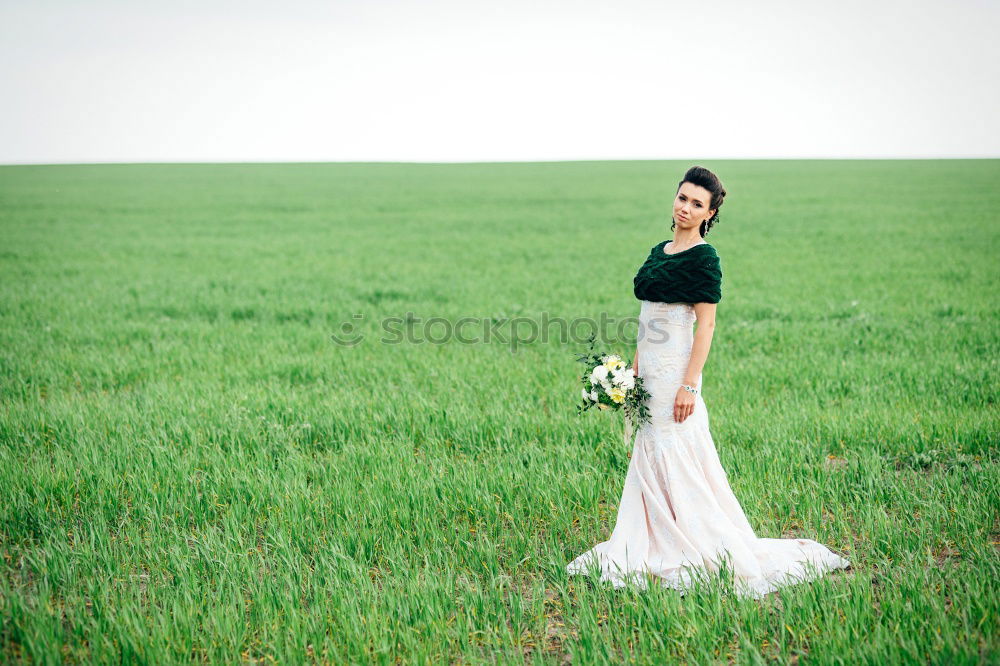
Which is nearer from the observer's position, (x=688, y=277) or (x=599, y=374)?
(x=688, y=277)

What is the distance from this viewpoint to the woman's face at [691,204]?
360 centimetres

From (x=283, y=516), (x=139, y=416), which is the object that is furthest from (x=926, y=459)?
(x=139, y=416)

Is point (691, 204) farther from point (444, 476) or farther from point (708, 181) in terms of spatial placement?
point (444, 476)

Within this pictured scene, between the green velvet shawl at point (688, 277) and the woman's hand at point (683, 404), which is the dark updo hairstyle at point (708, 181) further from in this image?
the woman's hand at point (683, 404)

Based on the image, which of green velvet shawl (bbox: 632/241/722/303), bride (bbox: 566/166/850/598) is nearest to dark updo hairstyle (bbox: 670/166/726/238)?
bride (bbox: 566/166/850/598)

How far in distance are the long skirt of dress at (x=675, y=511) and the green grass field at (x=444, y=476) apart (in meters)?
0.18

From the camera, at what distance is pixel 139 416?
634 cm

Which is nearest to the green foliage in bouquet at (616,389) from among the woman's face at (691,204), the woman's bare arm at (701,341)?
the woman's bare arm at (701,341)

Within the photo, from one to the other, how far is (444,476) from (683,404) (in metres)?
2.02

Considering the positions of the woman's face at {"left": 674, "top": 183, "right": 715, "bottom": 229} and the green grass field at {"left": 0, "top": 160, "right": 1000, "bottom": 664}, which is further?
the woman's face at {"left": 674, "top": 183, "right": 715, "bottom": 229}

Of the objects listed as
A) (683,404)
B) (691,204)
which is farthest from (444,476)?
(691,204)

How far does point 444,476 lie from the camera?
4965 millimetres

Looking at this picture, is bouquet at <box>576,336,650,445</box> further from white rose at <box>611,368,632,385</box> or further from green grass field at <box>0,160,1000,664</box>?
green grass field at <box>0,160,1000,664</box>

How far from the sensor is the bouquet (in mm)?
3703
